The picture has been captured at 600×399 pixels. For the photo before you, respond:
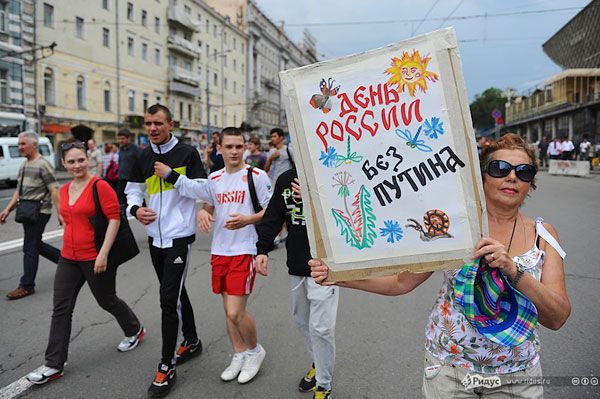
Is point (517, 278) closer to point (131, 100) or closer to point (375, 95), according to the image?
point (375, 95)

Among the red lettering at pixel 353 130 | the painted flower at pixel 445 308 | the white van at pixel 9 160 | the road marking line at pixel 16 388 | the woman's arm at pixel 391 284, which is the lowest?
the road marking line at pixel 16 388

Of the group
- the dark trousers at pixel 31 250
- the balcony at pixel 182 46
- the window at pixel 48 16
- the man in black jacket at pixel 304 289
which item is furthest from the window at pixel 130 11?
the man in black jacket at pixel 304 289

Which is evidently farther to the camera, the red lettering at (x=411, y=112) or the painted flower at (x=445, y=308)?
the painted flower at (x=445, y=308)

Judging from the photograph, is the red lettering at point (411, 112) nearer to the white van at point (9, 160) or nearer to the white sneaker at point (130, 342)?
the white sneaker at point (130, 342)

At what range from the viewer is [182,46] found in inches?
1896

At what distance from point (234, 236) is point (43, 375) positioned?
5.59 feet

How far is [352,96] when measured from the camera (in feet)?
5.67

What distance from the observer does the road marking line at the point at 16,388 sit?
129 inches

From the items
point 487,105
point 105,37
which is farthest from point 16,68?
point 487,105

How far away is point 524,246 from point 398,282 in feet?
1.79

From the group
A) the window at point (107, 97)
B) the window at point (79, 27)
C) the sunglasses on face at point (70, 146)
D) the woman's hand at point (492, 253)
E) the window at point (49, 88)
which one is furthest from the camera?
the window at point (107, 97)

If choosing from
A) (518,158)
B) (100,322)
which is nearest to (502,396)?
(518,158)

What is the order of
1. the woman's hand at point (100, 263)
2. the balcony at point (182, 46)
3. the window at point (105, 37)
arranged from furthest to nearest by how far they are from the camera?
the balcony at point (182, 46)
the window at point (105, 37)
the woman's hand at point (100, 263)

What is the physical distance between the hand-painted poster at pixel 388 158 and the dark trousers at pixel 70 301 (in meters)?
2.67
